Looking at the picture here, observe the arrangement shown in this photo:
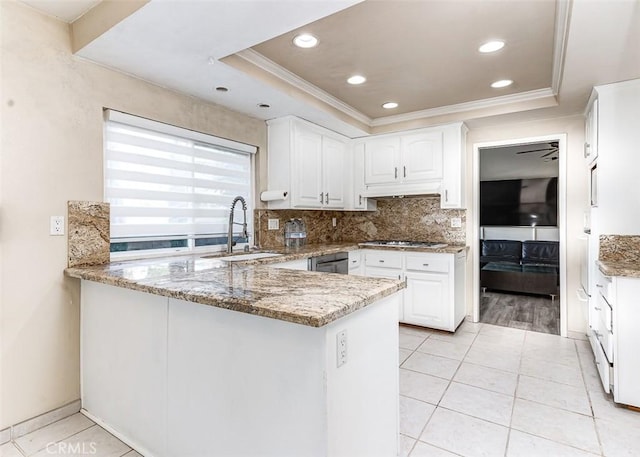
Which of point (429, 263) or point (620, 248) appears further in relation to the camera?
point (429, 263)

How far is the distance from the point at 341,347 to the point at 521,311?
4143 millimetres

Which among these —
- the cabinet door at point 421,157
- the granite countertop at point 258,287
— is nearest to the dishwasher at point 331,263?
the cabinet door at point 421,157

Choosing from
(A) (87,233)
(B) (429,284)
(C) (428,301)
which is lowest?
(C) (428,301)

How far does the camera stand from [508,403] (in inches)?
87.4

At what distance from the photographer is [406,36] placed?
2.22m

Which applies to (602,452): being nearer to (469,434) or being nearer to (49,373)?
(469,434)

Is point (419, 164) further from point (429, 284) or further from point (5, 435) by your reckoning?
point (5, 435)

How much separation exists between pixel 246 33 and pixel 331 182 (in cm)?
228

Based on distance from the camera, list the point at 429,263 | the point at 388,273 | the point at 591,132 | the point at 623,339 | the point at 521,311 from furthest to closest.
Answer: the point at 521,311 < the point at 388,273 < the point at 429,263 < the point at 591,132 < the point at 623,339

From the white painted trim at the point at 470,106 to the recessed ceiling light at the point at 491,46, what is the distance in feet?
3.41


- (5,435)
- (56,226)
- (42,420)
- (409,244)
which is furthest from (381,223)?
(5,435)

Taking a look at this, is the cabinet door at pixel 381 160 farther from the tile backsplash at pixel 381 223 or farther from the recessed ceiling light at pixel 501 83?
the recessed ceiling light at pixel 501 83

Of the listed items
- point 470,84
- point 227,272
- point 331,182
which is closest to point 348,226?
point 331,182

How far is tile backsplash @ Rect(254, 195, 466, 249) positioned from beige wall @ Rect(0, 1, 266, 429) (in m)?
1.68
